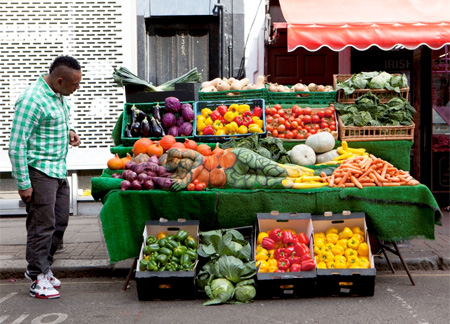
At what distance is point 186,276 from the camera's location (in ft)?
16.4

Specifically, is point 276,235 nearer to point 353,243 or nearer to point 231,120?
point 353,243

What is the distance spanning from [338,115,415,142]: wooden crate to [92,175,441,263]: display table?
4.29ft

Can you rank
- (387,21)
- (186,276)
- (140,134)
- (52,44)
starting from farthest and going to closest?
1. (52,44)
2. (387,21)
3. (140,134)
4. (186,276)

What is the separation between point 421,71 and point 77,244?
6889mm

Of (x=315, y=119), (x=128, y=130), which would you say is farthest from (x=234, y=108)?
(x=128, y=130)

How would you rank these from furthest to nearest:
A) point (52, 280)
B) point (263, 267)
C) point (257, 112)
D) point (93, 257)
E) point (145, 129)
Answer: point (257, 112) < point (145, 129) < point (93, 257) < point (52, 280) < point (263, 267)

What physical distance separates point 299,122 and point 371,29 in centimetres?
204

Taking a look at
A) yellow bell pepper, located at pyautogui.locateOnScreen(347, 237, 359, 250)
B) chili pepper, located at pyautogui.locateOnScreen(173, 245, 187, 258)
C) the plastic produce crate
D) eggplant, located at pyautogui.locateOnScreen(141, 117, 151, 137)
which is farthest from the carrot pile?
eggplant, located at pyautogui.locateOnScreen(141, 117, 151, 137)

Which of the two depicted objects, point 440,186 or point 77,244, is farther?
point 440,186

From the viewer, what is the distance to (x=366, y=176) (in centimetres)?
568

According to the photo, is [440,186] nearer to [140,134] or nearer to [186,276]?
[140,134]

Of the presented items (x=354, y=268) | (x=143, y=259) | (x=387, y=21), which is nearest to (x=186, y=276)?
(x=143, y=259)

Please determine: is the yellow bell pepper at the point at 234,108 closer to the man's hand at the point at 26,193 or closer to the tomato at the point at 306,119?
the tomato at the point at 306,119

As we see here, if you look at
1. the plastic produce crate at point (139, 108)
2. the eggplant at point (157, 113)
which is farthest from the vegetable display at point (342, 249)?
the eggplant at point (157, 113)
